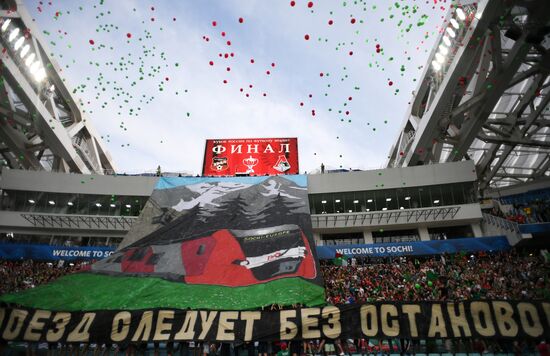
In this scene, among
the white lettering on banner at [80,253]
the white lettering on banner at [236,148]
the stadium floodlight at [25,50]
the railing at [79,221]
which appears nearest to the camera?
the stadium floodlight at [25,50]

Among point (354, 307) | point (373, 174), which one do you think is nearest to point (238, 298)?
point (354, 307)

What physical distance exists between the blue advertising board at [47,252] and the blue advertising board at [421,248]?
21748 mm

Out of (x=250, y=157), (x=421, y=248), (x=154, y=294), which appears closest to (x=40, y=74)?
(x=250, y=157)

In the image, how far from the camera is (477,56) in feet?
85.7

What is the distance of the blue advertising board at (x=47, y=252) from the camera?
2944cm

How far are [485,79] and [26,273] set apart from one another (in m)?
40.4

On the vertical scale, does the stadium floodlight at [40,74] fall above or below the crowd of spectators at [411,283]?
above

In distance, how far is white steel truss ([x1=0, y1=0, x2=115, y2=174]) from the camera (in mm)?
27281

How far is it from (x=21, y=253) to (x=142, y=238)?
479 inches

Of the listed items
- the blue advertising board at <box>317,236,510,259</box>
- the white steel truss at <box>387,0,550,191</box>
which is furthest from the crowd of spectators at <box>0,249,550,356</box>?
the white steel truss at <box>387,0,550,191</box>

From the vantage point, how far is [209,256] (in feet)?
82.0

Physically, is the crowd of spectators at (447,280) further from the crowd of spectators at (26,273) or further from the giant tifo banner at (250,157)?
the crowd of spectators at (26,273)

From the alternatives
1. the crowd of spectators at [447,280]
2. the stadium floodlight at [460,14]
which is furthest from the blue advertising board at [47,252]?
the stadium floodlight at [460,14]

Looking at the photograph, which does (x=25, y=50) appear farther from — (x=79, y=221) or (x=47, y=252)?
(x=47, y=252)
